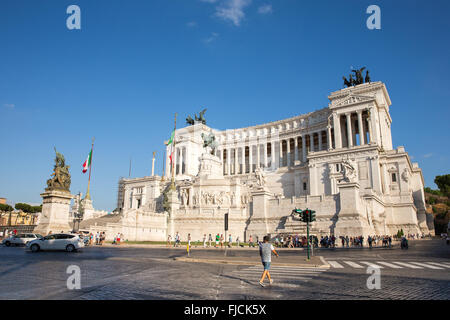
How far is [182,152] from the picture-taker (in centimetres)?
9419

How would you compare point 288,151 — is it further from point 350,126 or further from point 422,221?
point 422,221

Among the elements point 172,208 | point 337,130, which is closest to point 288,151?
point 337,130

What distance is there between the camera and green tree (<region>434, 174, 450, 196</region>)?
9312cm

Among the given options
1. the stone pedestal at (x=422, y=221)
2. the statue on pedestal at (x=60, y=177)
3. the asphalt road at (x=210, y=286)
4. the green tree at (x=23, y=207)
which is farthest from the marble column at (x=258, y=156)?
the asphalt road at (x=210, y=286)

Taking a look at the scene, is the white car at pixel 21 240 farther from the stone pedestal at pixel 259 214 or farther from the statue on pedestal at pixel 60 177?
the stone pedestal at pixel 259 214

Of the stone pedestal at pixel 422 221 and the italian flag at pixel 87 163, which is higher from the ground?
the italian flag at pixel 87 163

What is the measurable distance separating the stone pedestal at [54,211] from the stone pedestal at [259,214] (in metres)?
19.9

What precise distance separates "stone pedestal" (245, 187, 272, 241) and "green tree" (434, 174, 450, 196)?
74146mm

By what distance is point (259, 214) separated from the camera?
40781 mm

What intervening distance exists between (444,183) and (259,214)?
3045 inches

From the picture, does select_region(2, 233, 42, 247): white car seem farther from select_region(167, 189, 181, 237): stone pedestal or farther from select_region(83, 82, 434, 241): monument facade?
select_region(167, 189, 181, 237): stone pedestal

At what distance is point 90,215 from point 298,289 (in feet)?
189

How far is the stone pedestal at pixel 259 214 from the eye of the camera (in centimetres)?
3988

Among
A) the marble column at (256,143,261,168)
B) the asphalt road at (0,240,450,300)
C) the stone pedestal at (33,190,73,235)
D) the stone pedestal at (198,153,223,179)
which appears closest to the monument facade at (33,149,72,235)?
the stone pedestal at (33,190,73,235)
